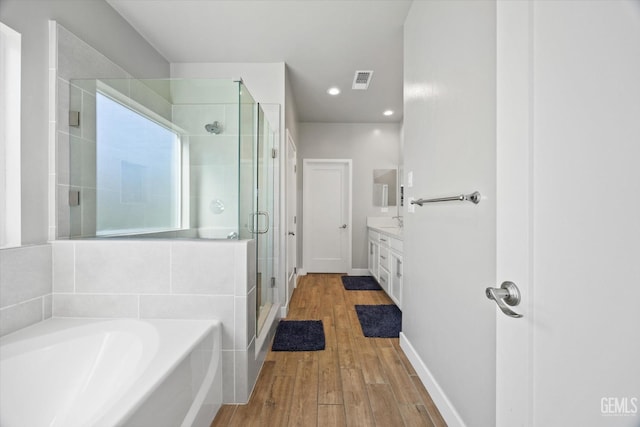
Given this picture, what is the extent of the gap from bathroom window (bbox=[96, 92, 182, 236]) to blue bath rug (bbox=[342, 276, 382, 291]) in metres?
2.84

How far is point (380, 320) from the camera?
9.16 feet

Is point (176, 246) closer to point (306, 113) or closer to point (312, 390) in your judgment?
point (312, 390)

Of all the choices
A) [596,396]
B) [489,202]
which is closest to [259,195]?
[489,202]

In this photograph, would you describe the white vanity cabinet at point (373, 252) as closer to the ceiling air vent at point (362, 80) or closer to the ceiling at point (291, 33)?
the ceiling air vent at point (362, 80)

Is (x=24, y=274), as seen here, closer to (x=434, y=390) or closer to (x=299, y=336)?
(x=299, y=336)

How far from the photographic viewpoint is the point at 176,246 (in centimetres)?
157

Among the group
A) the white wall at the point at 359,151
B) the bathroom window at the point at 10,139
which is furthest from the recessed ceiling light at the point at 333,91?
the bathroom window at the point at 10,139

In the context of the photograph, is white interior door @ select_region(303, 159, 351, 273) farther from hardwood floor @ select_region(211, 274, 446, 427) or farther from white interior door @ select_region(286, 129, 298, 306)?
hardwood floor @ select_region(211, 274, 446, 427)

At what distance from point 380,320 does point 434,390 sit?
1.22m

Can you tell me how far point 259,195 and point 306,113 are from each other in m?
2.74

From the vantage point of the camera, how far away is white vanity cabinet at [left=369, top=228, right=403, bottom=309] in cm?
299

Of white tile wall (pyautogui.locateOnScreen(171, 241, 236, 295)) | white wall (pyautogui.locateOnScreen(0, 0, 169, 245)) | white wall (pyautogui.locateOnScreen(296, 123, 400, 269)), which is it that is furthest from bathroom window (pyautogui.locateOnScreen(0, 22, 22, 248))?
white wall (pyautogui.locateOnScreen(296, 123, 400, 269))

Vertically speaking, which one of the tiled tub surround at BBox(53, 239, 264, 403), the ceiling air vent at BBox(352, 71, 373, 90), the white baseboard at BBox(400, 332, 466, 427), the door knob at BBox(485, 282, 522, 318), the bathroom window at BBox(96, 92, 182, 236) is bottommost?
the white baseboard at BBox(400, 332, 466, 427)

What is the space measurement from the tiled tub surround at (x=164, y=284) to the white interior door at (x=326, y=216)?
3371mm
